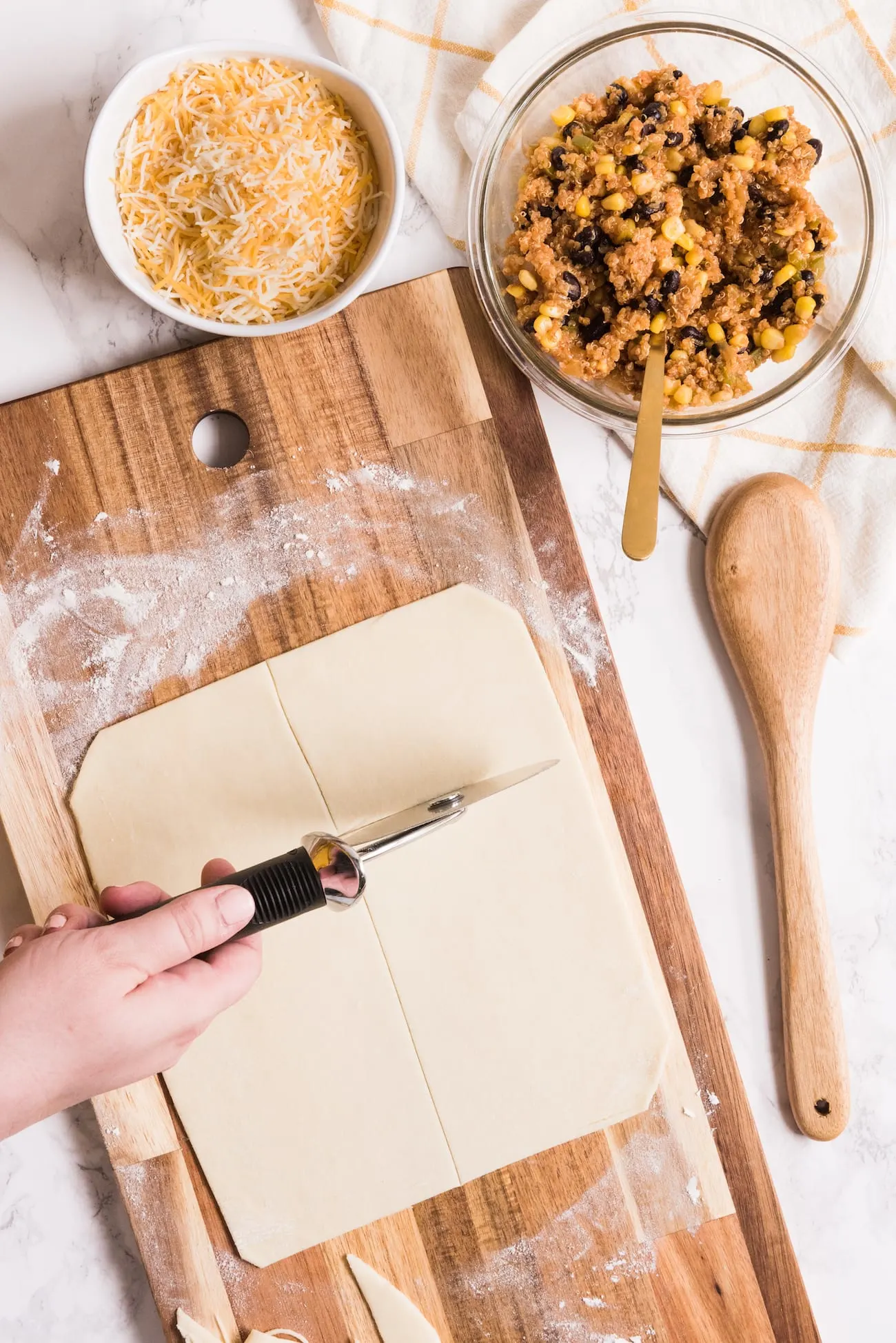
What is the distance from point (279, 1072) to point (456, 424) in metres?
1.01

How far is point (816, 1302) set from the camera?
153 centimetres

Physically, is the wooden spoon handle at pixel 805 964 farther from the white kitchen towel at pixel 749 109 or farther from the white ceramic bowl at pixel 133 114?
the white ceramic bowl at pixel 133 114

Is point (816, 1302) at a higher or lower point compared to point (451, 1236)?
lower

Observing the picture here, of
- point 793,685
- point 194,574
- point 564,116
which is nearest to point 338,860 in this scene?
point 194,574

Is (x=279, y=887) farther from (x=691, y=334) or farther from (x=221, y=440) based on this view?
(x=691, y=334)

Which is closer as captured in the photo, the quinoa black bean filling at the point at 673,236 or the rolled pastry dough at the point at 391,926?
the quinoa black bean filling at the point at 673,236

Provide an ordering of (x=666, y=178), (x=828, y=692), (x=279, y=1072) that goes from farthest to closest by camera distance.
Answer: (x=828, y=692)
(x=279, y=1072)
(x=666, y=178)

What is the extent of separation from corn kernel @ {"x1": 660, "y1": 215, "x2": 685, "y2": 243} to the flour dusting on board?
17.5 inches

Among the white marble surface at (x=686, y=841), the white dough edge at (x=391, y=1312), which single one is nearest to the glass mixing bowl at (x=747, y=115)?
the white marble surface at (x=686, y=841)

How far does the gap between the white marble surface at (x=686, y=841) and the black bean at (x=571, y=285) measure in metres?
0.22

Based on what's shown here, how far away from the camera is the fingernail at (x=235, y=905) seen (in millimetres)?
1045

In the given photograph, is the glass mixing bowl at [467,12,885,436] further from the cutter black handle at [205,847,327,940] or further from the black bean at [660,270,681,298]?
the cutter black handle at [205,847,327,940]

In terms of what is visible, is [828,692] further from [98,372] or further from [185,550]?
[98,372]

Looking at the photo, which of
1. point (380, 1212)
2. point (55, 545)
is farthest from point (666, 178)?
point (380, 1212)
